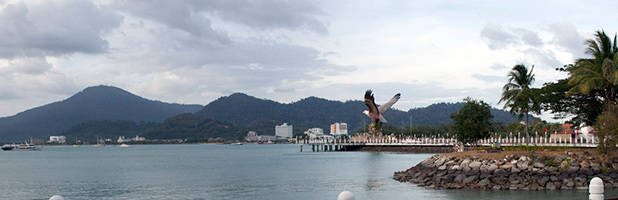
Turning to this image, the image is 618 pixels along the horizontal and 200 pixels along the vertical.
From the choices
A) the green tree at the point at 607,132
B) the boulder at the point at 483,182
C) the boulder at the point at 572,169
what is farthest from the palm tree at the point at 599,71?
the boulder at the point at 483,182

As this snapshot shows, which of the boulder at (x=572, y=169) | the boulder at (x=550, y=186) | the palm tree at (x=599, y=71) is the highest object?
the palm tree at (x=599, y=71)

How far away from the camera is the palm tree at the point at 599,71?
44438 mm

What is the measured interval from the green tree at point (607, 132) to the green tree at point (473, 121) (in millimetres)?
19698

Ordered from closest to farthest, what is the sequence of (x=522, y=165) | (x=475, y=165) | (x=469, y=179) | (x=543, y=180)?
1. (x=543, y=180)
2. (x=522, y=165)
3. (x=469, y=179)
4. (x=475, y=165)

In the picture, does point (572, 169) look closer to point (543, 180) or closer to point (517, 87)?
point (543, 180)

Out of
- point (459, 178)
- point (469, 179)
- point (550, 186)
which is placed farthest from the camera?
point (459, 178)

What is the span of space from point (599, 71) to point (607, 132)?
24.3 ft

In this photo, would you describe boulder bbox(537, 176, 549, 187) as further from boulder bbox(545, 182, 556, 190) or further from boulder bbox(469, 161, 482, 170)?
boulder bbox(469, 161, 482, 170)

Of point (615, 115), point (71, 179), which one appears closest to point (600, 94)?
point (615, 115)

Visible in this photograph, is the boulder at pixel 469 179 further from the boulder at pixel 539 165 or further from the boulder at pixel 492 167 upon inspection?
the boulder at pixel 539 165

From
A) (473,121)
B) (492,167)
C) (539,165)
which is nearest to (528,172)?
(539,165)

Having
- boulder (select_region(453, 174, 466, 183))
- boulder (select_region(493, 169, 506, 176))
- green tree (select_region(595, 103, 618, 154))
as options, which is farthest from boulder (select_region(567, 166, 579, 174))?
boulder (select_region(453, 174, 466, 183))

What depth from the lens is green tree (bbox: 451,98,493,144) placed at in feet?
199

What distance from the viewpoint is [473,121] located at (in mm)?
60719
